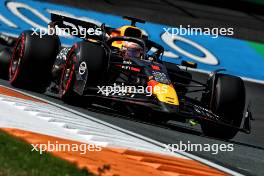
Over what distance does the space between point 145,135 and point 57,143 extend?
253 centimetres

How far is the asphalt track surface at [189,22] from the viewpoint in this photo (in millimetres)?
9141

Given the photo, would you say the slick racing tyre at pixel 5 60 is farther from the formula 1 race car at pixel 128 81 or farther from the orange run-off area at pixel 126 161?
the orange run-off area at pixel 126 161

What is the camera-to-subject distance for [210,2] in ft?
72.7

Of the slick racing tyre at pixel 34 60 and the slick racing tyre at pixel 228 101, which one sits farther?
the slick racing tyre at pixel 34 60

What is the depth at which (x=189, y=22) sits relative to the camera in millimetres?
19859

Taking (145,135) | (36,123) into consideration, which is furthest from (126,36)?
(36,123)

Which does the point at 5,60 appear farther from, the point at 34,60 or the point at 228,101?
the point at 228,101

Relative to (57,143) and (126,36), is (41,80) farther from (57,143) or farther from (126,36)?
(57,143)
